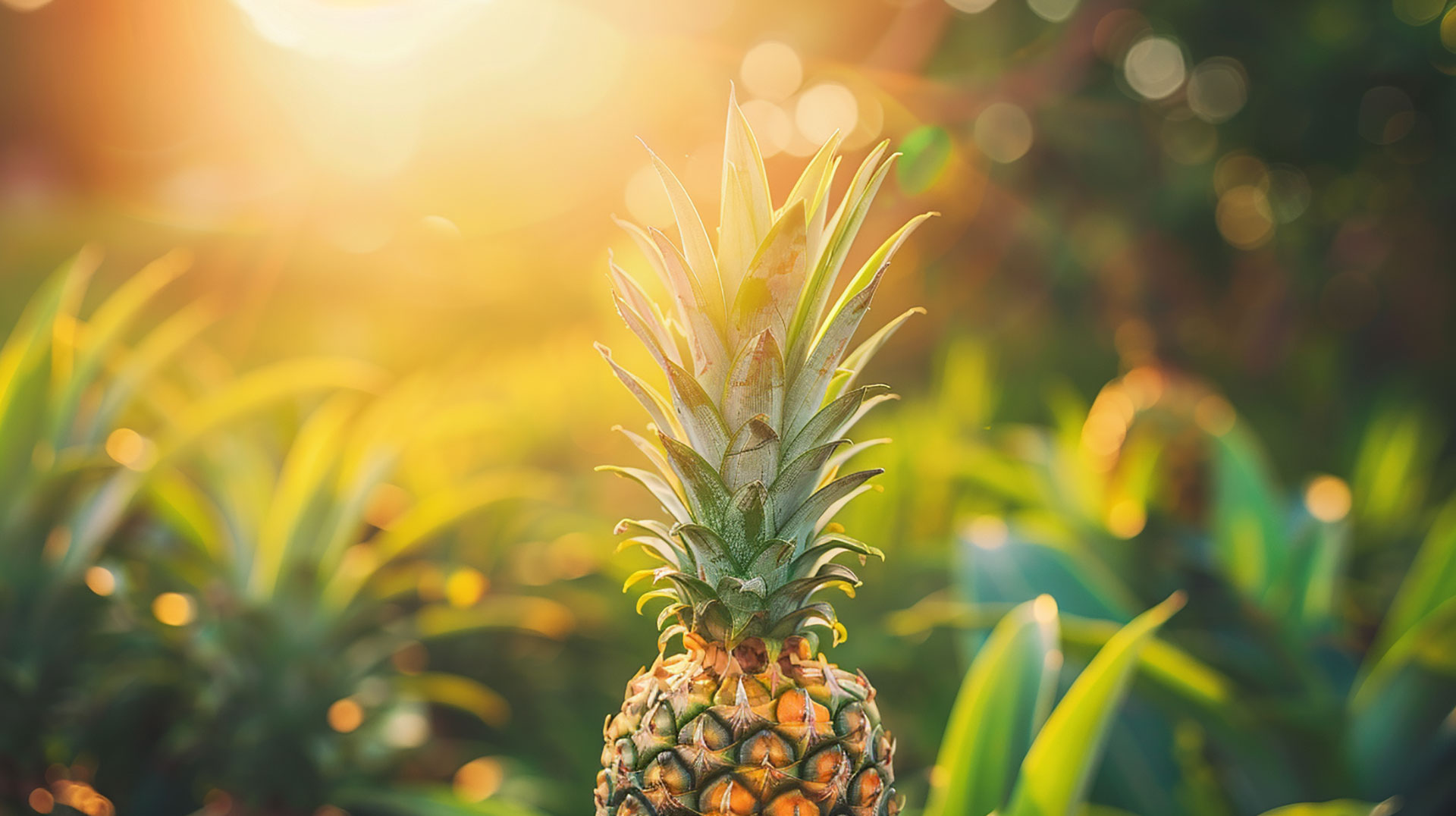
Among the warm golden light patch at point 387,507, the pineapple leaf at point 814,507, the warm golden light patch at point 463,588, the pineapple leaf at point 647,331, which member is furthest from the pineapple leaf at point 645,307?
the warm golden light patch at point 387,507

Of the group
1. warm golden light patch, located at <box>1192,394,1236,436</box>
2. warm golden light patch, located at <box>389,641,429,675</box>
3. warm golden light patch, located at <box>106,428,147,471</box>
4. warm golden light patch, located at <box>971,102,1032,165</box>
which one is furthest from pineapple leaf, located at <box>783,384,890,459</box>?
warm golden light patch, located at <box>971,102,1032,165</box>

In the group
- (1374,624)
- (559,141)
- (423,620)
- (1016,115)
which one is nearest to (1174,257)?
(1016,115)

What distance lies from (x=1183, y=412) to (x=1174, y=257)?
2.63 m

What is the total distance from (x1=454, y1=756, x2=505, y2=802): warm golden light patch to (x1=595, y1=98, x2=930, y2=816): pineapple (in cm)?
119

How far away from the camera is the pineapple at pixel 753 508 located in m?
0.81

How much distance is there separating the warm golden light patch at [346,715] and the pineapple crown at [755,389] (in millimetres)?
1086

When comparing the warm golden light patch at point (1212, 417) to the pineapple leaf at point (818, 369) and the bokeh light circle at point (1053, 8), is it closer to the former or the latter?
the bokeh light circle at point (1053, 8)

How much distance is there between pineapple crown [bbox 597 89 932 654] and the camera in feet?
2.68

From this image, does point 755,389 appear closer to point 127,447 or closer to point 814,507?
point 814,507

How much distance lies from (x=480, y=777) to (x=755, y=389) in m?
1.61

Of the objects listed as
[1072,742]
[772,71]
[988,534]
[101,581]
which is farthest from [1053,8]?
[101,581]

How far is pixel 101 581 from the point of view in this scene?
1.53 metres

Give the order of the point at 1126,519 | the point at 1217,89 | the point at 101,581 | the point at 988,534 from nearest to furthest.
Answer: the point at 101,581, the point at 988,534, the point at 1126,519, the point at 1217,89

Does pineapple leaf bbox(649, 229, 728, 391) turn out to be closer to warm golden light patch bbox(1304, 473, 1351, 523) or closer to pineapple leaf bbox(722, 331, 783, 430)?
pineapple leaf bbox(722, 331, 783, 430)
